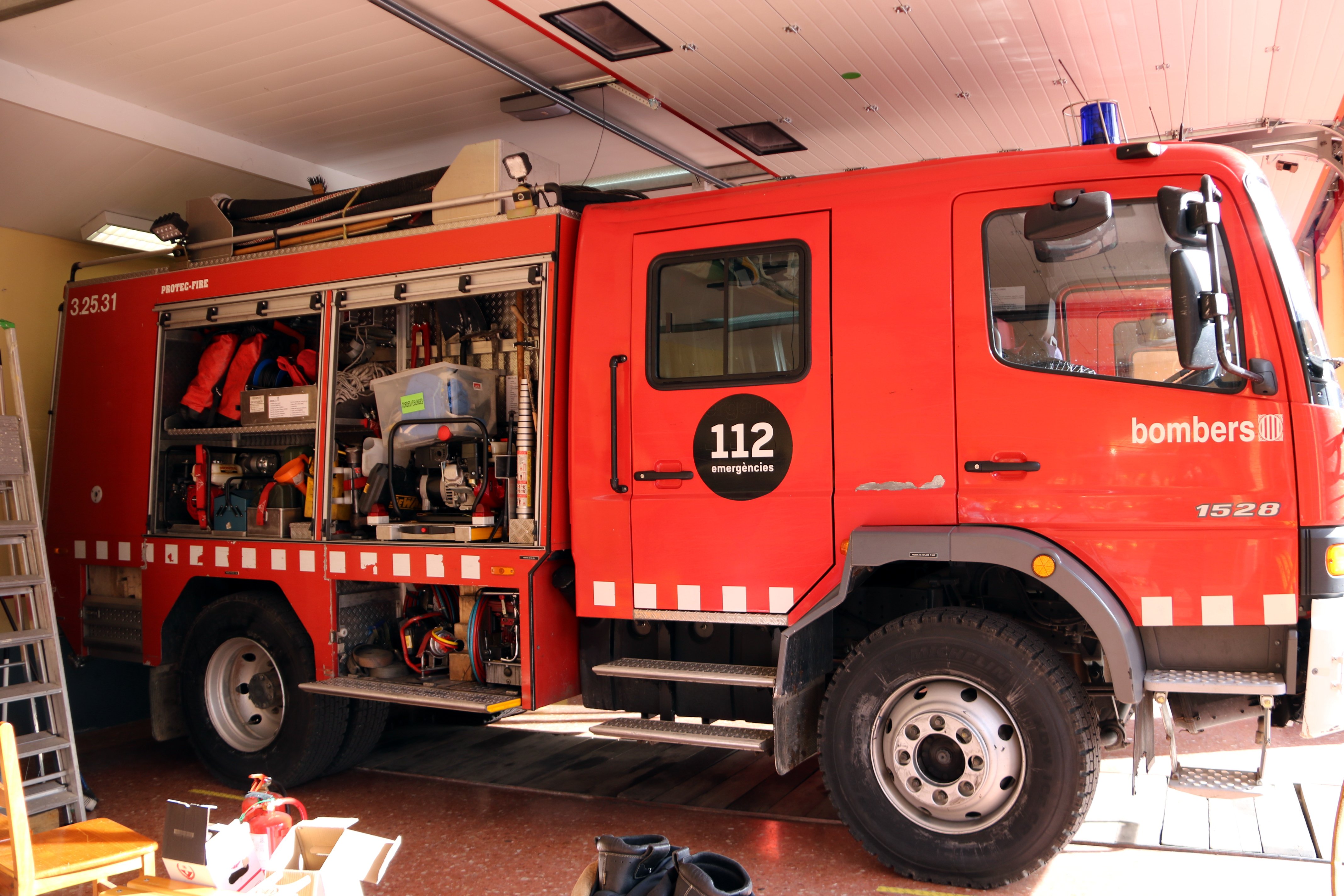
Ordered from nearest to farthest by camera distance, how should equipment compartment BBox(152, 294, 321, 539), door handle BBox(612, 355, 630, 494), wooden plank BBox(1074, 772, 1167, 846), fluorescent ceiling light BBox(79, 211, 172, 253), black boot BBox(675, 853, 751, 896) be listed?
black boot BBox(675, 853, 751, 896), wooden plank BBox(1074, 772, 1167, 846), door handle BBox(612, 355, 630, 494), equipment compartment BBox(152, 294, 321, 539), fluorescent ceiling light BBox(79, 211, 172, 253)

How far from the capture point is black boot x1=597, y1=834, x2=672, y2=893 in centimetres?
277

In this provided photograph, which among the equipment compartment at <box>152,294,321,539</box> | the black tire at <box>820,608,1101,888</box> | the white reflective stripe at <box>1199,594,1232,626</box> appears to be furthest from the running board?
the equipment compartment at <box>152,294,321,539</box>

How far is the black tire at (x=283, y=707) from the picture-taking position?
17.6ft

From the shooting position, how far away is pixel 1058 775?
3588 mm

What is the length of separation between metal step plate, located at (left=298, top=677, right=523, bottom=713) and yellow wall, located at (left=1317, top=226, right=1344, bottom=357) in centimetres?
1016

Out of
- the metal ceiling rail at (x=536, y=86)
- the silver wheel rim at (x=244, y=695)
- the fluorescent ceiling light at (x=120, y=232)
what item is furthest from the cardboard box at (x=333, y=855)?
the fluorescent ceiling light at (x=120, y=232)

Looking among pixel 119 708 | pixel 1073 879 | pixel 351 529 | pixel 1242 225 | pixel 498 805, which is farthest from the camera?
pixel 119 708

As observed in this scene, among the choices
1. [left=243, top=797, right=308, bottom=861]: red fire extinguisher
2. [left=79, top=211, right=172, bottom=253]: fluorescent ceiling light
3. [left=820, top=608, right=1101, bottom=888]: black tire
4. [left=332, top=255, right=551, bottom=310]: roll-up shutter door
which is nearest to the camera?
[left=243, top=797, right=308, bottom=861]: red fire extinguisher

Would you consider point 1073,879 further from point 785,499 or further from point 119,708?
point 119,708

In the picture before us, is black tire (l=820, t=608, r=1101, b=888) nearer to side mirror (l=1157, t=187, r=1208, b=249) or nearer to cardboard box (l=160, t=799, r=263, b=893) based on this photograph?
side mirror (l=1157, t=187, r=1208, b=249)

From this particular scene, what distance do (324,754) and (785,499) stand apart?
303cm

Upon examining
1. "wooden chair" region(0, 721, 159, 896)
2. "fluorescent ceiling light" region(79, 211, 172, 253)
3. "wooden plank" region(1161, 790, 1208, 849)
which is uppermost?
"fluorescent ceiling light" region(79, 211, 172, 253)

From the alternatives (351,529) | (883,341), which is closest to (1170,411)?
(883,341)

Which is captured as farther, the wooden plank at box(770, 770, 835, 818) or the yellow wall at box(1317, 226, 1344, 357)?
the yellow wall at box(1317, 226, 1344, 357)
